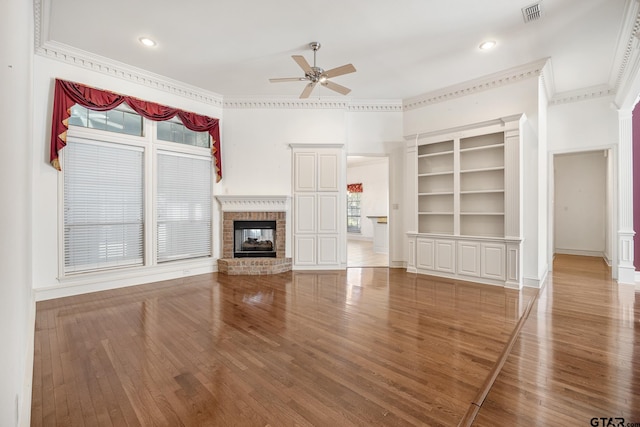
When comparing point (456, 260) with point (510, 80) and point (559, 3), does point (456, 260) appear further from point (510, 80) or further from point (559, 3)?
point (559, 3)

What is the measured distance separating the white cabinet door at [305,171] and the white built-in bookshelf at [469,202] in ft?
6.36

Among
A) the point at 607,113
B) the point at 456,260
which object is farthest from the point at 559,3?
the point at 456,260

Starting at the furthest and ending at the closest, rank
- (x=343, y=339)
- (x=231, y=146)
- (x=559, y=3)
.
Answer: (x=231, y=146), (x=559, y=3), (x=343, y=339)

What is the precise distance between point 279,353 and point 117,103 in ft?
14.6

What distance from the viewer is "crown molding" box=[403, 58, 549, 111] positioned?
15.0 ft

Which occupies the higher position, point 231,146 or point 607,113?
point 607,113

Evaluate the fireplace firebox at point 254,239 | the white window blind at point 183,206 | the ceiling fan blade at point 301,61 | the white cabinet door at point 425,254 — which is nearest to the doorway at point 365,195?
the white cabinet door at point 425,254

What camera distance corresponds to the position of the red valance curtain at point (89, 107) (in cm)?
390

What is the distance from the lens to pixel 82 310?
3.58 m

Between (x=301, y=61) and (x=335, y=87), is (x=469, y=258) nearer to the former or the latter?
(x=335, y=87)

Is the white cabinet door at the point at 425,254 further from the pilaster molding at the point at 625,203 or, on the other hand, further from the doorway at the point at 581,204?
the doorway at the point at 581,204

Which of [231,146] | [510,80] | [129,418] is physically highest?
[510,80]

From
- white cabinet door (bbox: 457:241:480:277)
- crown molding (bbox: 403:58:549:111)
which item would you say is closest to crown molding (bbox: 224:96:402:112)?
crown molding (bbox: 403:58:549:111)

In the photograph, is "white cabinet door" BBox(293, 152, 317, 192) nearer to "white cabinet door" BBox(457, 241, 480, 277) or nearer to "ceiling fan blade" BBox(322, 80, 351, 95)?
"ceiling fan blade" BBox(322, 80, 351, 95)
